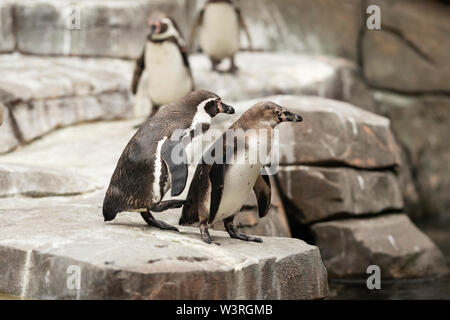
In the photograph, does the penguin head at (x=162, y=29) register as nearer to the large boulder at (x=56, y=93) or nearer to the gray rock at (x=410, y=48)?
the large boulder at (x=56, y=93)

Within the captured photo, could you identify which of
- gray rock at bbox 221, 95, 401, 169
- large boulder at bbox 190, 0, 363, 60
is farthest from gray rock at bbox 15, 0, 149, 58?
gray rock at bbox 221, 95, 401, 169

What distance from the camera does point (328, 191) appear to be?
21.4 ft

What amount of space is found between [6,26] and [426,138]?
204 inches

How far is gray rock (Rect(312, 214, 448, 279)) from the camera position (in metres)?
6.46

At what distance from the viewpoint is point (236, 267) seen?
11.7 ft

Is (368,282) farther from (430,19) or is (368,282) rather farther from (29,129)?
(430,19)

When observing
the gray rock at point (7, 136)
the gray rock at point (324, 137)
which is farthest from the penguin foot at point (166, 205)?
the gray rock at point (7, 136)

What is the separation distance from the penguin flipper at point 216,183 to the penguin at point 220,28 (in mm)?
4588

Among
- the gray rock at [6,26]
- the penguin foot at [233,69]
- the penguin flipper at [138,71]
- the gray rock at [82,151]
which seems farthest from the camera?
the penguin foot at [233,69]

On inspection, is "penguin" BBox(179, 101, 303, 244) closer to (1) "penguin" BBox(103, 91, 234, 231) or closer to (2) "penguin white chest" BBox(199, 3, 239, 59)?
(1) "penguin" BBox(103, 91, 234, 231)

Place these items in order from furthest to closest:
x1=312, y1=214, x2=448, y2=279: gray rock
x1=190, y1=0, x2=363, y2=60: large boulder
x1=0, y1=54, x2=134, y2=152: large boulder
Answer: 1. x1=190, y1=0, x2=363, y2=60: large boulder
2. x1=0, y1=54, x2=134, y2=152: large boulder
3. x1=312, y1=214, x2=448, y2=279: gray rock

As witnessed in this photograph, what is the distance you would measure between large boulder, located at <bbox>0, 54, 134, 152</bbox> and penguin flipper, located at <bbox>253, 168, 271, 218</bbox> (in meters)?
3.29

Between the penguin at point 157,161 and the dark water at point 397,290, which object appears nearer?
the penguin at point 157,161

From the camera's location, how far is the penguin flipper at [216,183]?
3.93 meters
